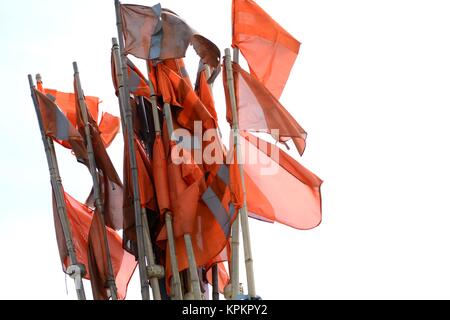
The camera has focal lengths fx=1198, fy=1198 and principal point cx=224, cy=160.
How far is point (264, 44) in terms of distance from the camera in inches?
926

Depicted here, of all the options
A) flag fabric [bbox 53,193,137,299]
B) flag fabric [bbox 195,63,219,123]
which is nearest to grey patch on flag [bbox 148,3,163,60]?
flag fabric [bbox 195,63,219,123]

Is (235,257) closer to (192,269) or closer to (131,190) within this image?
(192,269)

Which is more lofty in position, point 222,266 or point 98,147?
point 98,147

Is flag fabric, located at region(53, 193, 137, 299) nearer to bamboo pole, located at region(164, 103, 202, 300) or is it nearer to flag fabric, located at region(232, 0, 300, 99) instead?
bamboo pole, located at region(164, 103, 202, 300)

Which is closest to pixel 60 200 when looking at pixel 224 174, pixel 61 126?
pixel 61 126

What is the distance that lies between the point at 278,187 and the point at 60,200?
430 cm

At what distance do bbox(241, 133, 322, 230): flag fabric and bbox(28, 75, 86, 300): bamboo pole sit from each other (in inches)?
139

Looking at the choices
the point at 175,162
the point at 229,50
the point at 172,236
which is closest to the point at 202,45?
the point at 229,50

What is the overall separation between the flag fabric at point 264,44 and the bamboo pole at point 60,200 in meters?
4.28

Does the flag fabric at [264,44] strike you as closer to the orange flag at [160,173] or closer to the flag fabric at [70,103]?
the orange flag at [160,173]

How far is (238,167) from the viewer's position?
2208 centimetres

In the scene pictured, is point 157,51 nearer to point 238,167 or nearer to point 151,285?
point 238,167

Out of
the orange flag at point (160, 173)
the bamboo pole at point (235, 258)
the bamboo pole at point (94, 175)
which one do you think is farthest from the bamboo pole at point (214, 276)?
the bamboo pole at point (235, 258)

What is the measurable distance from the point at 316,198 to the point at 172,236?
2987mm
